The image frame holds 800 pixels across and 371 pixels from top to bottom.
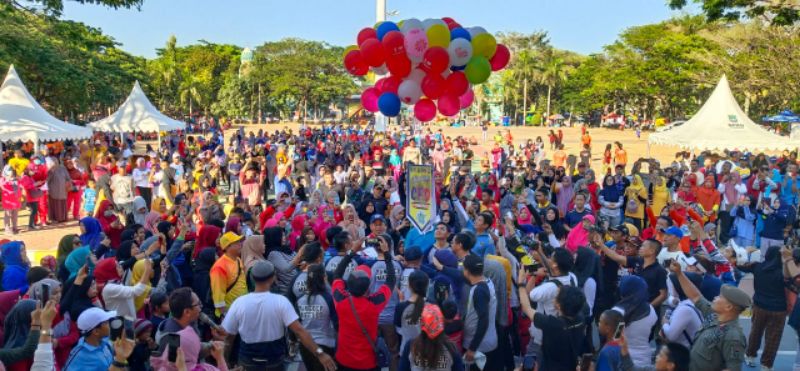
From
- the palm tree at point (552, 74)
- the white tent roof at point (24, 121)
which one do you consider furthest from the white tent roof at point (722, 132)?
the palm tree at point (552, 74)

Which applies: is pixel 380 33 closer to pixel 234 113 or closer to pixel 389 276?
pixel 389 276

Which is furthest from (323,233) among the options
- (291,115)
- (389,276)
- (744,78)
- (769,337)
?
(291,115)

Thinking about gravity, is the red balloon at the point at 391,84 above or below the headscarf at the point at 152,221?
above

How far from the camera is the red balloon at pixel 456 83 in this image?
8953 millimetres

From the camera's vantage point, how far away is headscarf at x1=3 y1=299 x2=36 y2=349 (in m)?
3.96

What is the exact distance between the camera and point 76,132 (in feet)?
50.6

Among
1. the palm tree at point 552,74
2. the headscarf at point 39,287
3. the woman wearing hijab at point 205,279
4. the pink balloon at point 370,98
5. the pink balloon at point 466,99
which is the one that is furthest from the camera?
the palm tree at point 552,74

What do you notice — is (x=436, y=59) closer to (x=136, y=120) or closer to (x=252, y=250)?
(x=252, y=250)

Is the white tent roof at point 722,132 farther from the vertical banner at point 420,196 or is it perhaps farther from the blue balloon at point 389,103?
the vertical banner at point 420,196

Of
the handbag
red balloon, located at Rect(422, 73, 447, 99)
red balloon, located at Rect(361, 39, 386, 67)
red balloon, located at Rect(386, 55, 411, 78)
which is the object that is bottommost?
the handbag

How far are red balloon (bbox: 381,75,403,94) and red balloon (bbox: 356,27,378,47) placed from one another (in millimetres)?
690

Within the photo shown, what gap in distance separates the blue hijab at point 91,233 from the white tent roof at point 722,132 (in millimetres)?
14027

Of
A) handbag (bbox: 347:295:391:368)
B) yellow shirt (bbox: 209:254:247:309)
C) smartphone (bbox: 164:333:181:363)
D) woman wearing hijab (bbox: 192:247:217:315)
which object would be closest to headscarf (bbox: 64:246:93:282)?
woman wearing hijab (bbox: 192:247:217:315)

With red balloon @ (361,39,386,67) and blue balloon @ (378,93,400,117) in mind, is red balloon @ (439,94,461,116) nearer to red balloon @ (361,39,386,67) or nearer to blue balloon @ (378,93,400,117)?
blue balloon @ (378,93,400,117)
